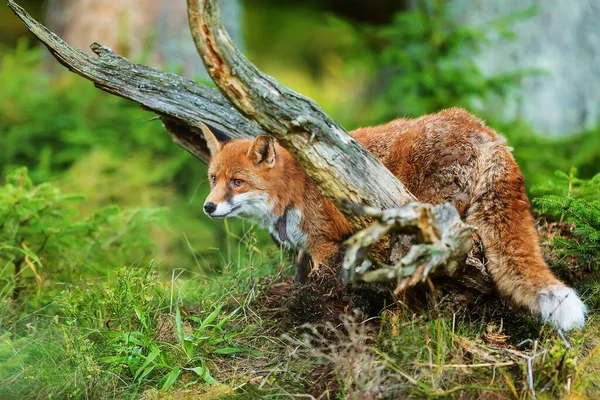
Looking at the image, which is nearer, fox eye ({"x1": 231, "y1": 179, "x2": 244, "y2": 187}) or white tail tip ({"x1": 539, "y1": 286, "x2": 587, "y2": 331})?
white tail tip ({"x1": 539, "y1": 286, "x2": 587, "y2": 331})

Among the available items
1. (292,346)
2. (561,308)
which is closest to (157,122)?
(292,346)

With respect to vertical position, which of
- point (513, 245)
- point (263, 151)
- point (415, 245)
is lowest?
point (513, 245)

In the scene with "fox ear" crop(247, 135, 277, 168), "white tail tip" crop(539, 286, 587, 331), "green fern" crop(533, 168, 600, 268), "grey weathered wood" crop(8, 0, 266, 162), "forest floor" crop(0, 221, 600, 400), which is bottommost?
"forest floor" crop(0, 221, 600, 400)

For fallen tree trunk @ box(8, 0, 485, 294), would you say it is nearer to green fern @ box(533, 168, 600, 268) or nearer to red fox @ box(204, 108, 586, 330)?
red fox @ box(204, 108, 586, 330)

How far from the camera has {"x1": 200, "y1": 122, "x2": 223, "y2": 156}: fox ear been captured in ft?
17.5

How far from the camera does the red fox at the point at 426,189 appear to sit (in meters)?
4.37

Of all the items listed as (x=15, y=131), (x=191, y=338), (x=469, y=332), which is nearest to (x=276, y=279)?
(x=191, y=338)

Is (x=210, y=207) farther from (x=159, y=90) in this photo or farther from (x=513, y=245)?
(x=513, y=245)

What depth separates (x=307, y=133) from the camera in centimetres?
418

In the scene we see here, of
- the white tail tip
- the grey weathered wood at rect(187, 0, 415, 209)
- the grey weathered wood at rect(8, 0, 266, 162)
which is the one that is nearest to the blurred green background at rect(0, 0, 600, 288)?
the grey weathered wood at rect(8, 0, 266, 162)

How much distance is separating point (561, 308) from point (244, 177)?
8.38ft

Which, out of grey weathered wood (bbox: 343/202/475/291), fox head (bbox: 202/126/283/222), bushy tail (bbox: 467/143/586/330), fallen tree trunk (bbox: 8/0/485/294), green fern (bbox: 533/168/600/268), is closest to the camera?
grey weathered wood (bbox: 343/202/475/291)

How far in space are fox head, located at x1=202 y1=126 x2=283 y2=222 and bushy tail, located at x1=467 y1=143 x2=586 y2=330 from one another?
1.57 m

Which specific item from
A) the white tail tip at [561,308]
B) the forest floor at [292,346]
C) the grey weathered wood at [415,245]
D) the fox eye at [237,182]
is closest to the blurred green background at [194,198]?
the forest floor at [292,346]
